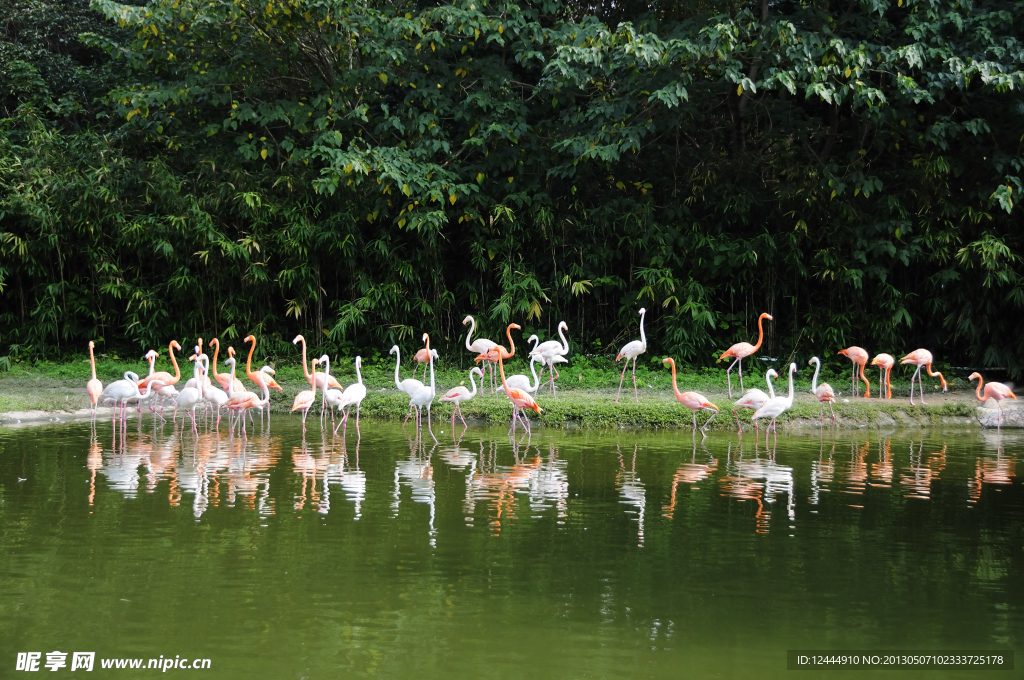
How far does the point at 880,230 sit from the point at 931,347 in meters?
1.87

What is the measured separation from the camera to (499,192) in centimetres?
1291

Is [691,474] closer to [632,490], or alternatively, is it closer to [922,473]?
[632,490]

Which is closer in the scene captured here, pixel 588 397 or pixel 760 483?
pixel 760 483

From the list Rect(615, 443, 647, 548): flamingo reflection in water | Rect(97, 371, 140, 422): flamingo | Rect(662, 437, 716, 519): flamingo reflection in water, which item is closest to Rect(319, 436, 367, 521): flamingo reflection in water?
Rect(615, 443, 647, 548): flamingo reflection in water

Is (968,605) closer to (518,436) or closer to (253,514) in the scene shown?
(253,514)

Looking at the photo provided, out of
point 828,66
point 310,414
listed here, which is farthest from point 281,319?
point 828,66

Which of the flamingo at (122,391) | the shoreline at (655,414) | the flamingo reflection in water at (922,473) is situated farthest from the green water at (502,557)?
the shoreline at (655,414)

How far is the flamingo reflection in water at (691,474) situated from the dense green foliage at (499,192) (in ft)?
15.8

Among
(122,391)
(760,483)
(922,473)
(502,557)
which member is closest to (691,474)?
(760,483)

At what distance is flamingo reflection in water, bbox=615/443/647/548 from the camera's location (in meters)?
5.71

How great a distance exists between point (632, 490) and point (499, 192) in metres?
7.18

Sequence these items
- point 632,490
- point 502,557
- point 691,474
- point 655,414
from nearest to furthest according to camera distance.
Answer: point 502,557 < point 632,490 < point 691,474 < point 655,414

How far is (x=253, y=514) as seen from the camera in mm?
5648

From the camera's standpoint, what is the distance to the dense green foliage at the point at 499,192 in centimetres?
1156
